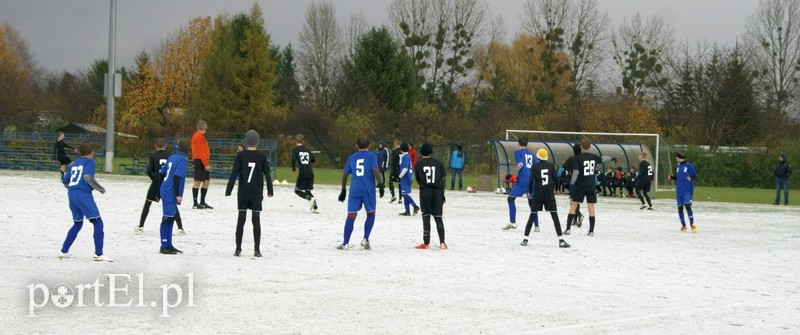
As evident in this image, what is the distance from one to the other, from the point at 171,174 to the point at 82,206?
6.58 feet

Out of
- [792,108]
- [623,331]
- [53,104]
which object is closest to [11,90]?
[53,104]

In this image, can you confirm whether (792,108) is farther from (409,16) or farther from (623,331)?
(623,331)

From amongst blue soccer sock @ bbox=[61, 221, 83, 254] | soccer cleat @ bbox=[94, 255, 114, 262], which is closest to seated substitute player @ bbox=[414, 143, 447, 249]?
soccer cleat @ bbox=[94, 255, 114, 262]

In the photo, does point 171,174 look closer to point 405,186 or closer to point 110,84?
point 405,186

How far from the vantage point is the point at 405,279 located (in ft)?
40.7

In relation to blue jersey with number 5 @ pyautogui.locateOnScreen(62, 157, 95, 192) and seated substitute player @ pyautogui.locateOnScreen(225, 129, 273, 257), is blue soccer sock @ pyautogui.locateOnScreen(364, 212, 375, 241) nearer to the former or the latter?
seated substitute player @ pyautogui.locateOnScreen(225, 129, 273, 257)

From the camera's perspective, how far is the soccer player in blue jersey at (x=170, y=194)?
14281 mm

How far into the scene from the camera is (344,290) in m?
11.4

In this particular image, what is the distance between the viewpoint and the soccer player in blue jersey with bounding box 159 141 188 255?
1428 centimetres

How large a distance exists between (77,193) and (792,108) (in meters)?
61.2

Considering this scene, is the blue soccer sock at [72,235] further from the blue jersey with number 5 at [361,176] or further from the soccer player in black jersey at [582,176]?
the soccer player in black jersey at [582,176]

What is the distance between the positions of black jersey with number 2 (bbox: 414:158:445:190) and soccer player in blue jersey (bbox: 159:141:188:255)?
3.76m

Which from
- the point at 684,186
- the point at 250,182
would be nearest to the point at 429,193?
the point at 250,182

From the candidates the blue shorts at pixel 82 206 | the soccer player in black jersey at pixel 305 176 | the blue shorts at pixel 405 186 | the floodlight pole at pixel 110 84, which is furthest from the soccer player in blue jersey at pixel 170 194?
the floodlight pole at pixel 110 84
